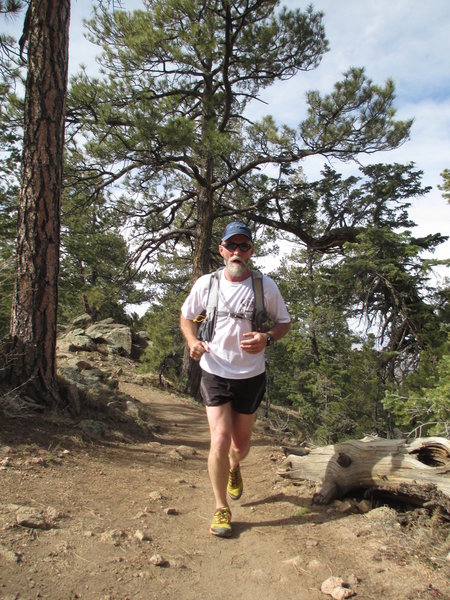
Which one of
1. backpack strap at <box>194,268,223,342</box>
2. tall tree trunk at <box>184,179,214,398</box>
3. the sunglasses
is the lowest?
backpack strap at <box>194,268,223,342</box>

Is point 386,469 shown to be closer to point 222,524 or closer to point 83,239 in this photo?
point 222,524

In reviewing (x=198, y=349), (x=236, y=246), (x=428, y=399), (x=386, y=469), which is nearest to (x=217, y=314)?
(x=198, y=349)

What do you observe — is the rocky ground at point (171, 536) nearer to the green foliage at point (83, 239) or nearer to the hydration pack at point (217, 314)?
the hydration pack at point (217, 314)

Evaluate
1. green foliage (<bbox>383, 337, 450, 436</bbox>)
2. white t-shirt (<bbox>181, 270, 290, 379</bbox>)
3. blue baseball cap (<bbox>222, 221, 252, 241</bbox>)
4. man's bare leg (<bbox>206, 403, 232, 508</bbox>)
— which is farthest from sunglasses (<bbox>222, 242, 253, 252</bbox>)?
green foliage (<bbox>383, 337, 450, 436</bbox>)

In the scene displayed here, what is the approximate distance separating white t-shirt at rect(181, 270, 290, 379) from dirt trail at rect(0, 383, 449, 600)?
110 cm

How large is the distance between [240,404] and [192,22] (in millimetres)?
8893

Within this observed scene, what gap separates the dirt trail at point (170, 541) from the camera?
2082 mm

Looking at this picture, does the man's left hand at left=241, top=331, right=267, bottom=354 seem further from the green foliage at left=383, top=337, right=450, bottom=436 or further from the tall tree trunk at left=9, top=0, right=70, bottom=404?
the tall tree trunk at left=9, top=0, right=70, bottom=404

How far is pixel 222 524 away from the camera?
2838 mm

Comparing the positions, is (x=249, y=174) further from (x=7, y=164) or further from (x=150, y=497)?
(x=150, y=497)

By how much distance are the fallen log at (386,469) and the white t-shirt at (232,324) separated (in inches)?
49.1

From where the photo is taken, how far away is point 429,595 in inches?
79.8

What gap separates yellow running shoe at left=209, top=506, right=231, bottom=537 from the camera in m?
2.81

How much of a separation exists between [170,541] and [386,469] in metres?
1.77
